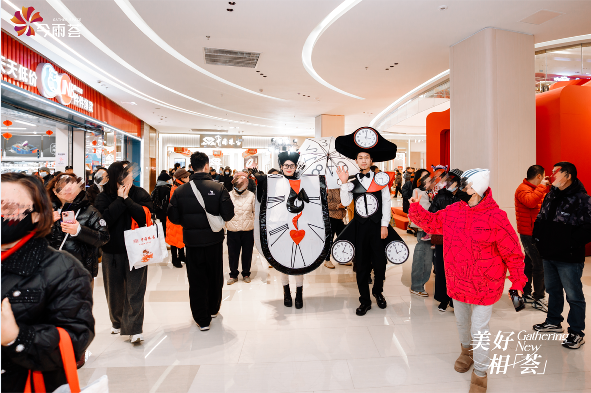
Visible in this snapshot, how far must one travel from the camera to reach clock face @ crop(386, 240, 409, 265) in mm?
3354

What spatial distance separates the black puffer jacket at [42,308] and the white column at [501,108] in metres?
5.16

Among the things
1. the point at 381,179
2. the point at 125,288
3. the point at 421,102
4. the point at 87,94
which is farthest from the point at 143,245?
the point at 421,102

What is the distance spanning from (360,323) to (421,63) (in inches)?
214

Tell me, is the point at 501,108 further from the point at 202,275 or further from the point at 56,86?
the point at 56,86

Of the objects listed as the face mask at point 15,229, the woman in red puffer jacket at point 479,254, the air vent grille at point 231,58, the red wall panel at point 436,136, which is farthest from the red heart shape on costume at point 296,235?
the red wall panel at point 436,136

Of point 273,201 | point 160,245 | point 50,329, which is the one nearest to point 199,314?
point 160,245

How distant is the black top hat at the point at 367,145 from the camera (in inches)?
137

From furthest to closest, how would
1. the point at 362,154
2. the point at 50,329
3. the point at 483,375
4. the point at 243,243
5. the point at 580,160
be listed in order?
the point at 580,160
the point at 243,243
the point at 362,154
the point at 483,375
the point at 50,329

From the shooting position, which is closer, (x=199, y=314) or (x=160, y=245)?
(x=160, y=245)

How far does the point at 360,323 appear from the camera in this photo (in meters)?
3.22

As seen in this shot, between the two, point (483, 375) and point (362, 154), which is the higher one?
point (362, 154)

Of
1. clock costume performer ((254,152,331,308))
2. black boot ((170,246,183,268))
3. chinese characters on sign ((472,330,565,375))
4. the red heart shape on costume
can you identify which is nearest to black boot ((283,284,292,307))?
clock costume performer ((254,152,331,308))

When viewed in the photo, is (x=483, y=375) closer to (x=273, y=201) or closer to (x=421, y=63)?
(x=273, y=201)

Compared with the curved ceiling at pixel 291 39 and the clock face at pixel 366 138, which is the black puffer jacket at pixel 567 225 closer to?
the clock face at pixel 366 138
